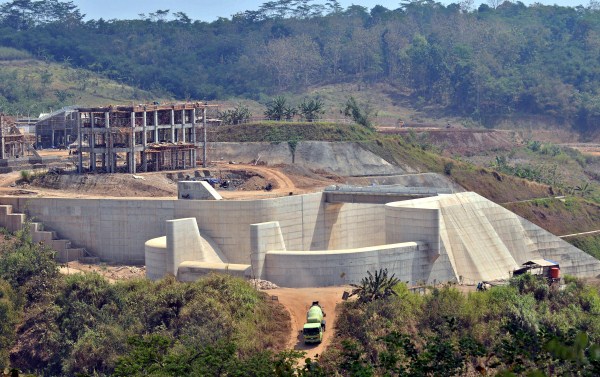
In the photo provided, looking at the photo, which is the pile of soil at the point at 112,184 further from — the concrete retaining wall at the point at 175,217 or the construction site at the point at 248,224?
the concrete retaining wall at the point at 175,217

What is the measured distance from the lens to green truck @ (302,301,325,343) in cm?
6303

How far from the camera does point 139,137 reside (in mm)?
92750

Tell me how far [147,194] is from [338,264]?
19782mm

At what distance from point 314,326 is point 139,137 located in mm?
33832

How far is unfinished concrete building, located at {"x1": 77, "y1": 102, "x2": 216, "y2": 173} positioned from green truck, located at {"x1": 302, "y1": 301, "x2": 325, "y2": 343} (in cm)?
2908

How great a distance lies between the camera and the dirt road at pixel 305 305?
63438 millimetres

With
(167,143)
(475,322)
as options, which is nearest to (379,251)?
(475,322)

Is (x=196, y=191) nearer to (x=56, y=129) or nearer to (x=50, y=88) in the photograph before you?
(x=56, y=129)

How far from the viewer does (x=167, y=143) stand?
9456 centimetres

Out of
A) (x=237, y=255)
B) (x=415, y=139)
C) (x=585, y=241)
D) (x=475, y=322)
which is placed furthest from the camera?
(x=415, y=139)

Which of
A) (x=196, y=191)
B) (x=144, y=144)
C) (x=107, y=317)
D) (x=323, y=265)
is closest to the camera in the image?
(x=107, y=317)

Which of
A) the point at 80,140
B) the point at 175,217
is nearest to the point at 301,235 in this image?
the point at 175,217

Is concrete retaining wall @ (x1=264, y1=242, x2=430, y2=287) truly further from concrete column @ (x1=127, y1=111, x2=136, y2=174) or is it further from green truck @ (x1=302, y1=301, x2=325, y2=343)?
concrete column @ (x1=127, y1=111, x2=136, y2=174)

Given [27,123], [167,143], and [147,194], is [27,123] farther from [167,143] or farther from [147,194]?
[147,194]
